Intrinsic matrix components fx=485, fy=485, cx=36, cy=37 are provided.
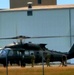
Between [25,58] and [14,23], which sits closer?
[25,58]

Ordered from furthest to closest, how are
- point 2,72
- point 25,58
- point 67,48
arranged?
point 67,48 → point 25,58 → point 2,72

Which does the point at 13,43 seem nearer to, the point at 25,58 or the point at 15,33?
the point at 15,33

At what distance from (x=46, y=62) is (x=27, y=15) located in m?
14.4

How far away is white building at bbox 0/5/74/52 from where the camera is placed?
152 feet

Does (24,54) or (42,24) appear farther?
(42,24)

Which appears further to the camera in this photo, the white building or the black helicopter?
the white building

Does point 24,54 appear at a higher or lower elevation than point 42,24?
lower

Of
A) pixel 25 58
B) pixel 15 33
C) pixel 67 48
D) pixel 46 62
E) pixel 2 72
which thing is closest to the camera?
pixel 2 72

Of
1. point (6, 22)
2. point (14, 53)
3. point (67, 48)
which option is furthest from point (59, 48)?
point (14, 53)

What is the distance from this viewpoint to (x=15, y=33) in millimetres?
48719

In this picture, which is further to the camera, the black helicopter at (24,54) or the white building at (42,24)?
the white building at (42,24)

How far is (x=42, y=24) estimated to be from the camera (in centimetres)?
4984

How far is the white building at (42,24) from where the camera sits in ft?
152

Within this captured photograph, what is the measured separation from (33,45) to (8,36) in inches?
149
